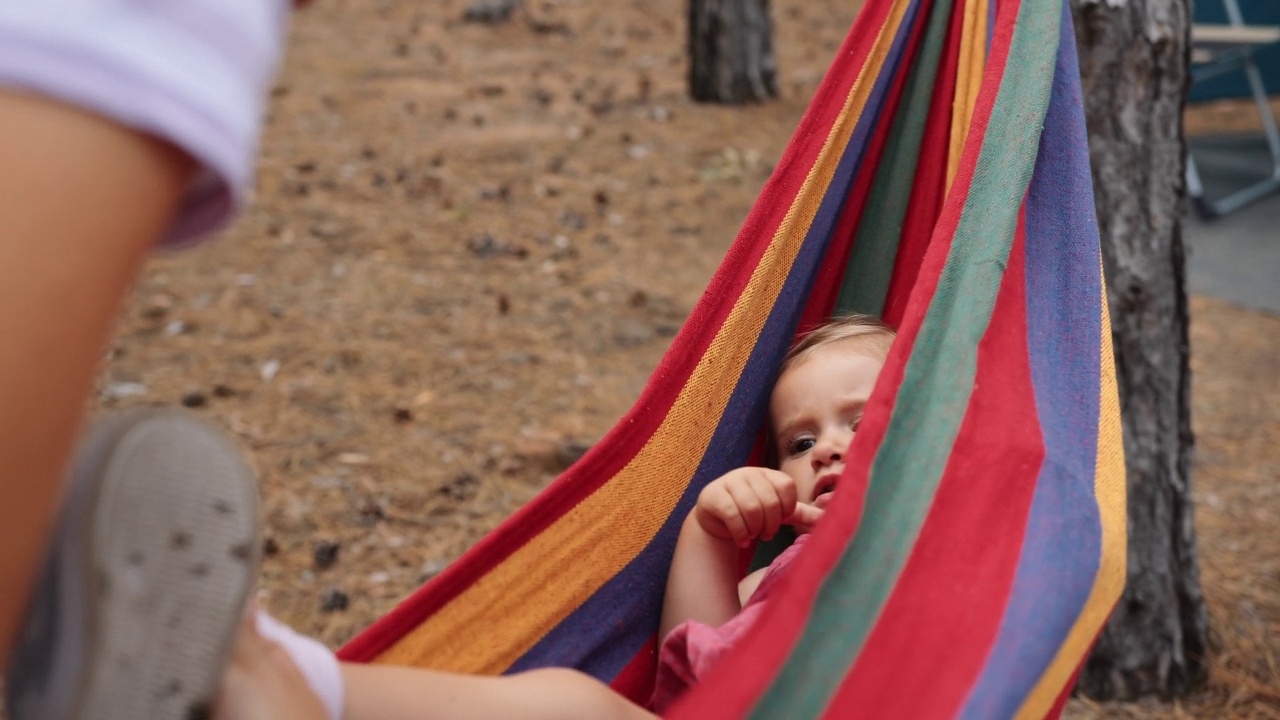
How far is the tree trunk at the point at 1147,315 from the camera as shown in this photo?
184 centimetres

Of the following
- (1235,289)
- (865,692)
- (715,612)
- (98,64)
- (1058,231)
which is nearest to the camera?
(98,64)

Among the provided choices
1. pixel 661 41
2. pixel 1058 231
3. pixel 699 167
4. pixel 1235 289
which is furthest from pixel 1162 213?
pixel 661 41

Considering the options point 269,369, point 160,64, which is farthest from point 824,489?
point 269,369

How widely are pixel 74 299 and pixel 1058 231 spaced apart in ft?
3.70

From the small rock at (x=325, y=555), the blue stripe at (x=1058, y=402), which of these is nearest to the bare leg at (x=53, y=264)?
the blue stripe at (x=1058, y=402)

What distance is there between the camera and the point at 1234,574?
7.79 feet

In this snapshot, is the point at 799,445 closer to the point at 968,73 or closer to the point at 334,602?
the point at 968,73

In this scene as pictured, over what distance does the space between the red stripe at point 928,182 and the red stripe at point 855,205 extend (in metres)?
0.05

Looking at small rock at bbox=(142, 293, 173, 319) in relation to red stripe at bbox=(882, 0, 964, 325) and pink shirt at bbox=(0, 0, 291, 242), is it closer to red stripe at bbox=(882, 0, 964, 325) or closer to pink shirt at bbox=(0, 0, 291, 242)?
red stripe at bbox=(882, 0, 964, 325)

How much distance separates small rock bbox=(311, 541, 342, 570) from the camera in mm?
2324

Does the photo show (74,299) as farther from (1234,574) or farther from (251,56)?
(1234,574)

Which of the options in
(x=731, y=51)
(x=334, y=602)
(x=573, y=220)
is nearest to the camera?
(x=334, y=602)

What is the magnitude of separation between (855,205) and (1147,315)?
0.57 m

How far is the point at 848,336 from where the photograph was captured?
1.68 metres
